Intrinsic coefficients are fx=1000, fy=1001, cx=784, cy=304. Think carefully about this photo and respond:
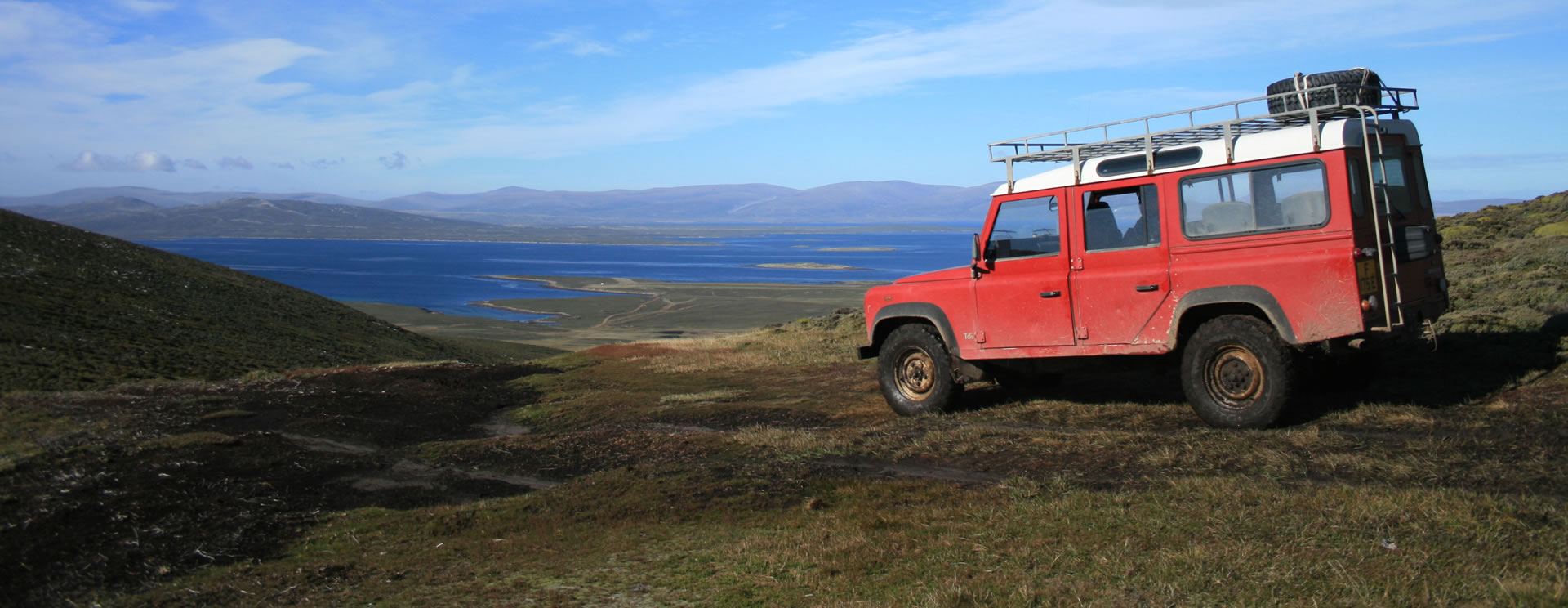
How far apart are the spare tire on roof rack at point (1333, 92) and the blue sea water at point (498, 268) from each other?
62.3 m

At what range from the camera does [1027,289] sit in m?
10.0

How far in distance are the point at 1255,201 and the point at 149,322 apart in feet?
97.4

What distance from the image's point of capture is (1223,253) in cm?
874

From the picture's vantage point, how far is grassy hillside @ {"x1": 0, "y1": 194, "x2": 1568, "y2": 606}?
214 inches

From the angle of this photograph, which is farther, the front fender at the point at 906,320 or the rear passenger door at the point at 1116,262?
the front fender at the point at 906,320

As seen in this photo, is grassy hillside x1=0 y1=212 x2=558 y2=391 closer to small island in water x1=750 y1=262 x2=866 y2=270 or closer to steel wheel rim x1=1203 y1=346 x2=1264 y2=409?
steel wheel rim x1=1203 y1=346 x2=1264 y2=409

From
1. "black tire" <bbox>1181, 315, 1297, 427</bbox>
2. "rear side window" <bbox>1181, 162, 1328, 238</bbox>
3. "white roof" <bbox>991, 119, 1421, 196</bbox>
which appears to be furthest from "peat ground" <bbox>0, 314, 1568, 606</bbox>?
"white roof" <bbox>991, 119, 1421, 196</bbox>

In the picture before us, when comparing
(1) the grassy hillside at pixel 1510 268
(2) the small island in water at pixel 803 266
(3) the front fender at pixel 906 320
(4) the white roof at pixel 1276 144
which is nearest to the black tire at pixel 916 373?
(3) the front fender at pixel 906 320

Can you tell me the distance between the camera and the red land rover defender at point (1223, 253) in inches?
321

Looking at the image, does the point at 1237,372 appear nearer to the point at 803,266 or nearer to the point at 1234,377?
the point at 1234,377

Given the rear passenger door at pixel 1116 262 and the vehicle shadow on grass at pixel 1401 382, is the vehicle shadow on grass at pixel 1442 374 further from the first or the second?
the rear passenger door at pixel 1116 262

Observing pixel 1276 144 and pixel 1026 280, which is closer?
pixel 1276 144

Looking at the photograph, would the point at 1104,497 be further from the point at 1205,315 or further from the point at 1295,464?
the point at 1205,315

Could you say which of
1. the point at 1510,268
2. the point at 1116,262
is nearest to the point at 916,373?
the point at 1116,262
